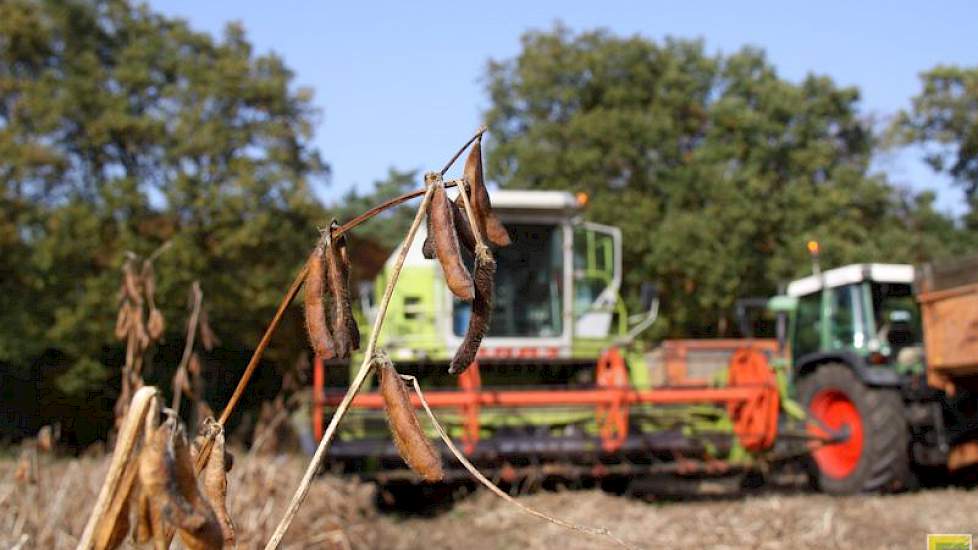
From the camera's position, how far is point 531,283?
1116cm

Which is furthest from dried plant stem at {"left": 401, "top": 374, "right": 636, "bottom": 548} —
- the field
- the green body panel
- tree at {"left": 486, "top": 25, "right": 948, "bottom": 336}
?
tree at {"left": 486, "top": 25, "right": 948, "bottom": 336}

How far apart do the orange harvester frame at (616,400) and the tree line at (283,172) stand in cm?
946

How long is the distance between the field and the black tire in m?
0.19

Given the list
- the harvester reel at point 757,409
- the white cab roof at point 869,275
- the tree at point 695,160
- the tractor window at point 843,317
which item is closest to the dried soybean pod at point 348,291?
the harvester reel at point 757,409

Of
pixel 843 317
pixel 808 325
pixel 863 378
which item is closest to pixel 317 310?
pixel 863 378

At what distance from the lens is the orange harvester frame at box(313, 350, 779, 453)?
862 centimetres

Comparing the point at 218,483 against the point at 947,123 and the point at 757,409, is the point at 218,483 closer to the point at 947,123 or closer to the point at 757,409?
the point at 757,409

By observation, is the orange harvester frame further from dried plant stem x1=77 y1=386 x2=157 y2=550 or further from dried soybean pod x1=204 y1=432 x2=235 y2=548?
dried plant stem x1=77 y1=386 x2=157 y2=550

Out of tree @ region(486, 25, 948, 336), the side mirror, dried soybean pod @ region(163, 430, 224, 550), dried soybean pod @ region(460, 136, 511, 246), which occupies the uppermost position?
tree @ region(486, 25, 948, 336)

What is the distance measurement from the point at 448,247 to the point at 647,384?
882 cm

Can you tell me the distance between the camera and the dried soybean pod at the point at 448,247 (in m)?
1.34

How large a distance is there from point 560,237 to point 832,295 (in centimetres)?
284

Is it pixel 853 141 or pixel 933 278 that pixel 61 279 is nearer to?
pixel 933 278

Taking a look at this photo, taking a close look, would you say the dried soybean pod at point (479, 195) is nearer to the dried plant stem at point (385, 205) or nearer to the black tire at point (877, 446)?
the dried plant stem at point (385, 205)
